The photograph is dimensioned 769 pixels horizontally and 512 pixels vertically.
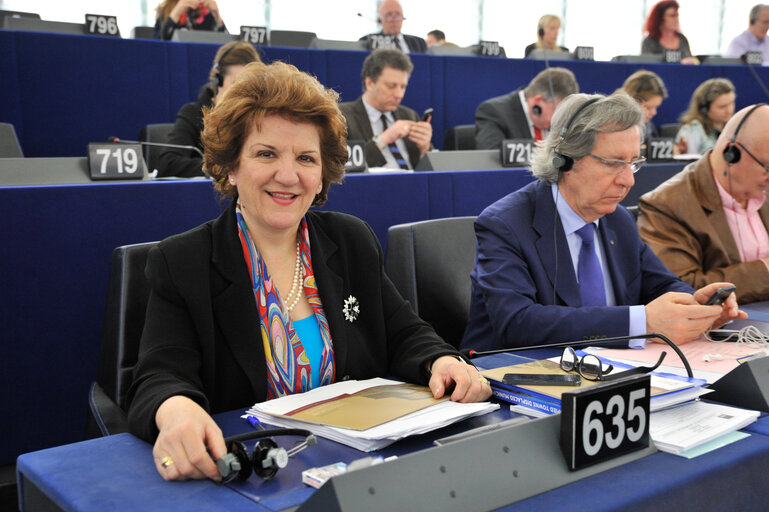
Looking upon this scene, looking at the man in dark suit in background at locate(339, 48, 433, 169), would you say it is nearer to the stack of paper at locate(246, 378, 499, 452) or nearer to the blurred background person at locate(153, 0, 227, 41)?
the blurred background person at locate(153, 0, 227, 41)

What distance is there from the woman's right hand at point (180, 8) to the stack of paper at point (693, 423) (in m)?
4.98

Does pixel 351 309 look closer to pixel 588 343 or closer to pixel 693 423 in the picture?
pixel 588 343

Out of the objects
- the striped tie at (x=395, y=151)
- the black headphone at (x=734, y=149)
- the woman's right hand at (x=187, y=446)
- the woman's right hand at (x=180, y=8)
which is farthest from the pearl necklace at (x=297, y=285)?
the woman's right hand at (x=180, y=8)

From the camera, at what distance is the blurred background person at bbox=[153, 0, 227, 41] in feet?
17.4

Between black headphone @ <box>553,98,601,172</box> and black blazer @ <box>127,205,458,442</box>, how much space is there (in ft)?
1.88

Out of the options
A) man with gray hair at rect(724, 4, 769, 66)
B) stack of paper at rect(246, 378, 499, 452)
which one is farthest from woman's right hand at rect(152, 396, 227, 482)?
man with gray hair at rect(724, 4, 769, 66)

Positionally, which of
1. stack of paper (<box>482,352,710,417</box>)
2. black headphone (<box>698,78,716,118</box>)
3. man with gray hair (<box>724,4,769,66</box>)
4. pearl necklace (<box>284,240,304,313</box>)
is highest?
man with gray hair (<box>724,4,769,66</box>)

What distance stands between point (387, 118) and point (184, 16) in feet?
6.13

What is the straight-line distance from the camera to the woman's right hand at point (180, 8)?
5.31 m

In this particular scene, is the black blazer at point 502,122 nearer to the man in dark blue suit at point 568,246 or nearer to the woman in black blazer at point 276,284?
the man in dark blue suit at point 568,246

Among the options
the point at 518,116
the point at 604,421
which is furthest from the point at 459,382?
the point at 518,116

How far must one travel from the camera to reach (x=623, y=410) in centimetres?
96

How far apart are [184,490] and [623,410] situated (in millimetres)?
549

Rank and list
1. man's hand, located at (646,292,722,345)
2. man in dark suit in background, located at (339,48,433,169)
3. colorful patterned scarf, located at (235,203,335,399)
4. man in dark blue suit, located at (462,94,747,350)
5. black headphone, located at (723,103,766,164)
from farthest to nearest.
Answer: man in dark suit in background, located at (339,48,433,169) → black headphone, located at (723,103,766,164) → man in dark blue suit, located at (462,94,747,350) → man's hand, located at (646,292,722,345) → colorful patterned scarf, located at (235,203,335,399)
